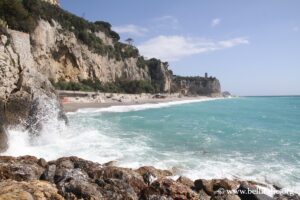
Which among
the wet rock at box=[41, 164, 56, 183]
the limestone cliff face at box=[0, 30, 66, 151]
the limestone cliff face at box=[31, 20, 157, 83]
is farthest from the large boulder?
the limestone cliff face at box=[31, 20, 157, 83]

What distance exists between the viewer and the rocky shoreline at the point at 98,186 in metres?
6.39

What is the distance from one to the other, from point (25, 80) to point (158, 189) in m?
12.7

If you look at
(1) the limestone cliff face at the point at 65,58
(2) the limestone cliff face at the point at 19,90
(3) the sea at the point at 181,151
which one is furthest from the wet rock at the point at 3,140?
(1) the limestone cliff face at the point at 65,58

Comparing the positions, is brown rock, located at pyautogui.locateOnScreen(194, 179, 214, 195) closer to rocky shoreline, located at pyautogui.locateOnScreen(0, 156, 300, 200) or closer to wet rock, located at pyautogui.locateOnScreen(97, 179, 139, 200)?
rocky shoreline, located at pyautogui.locateOnScreen(0, 156, 300, 200)

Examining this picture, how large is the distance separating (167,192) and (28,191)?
3.00 metres

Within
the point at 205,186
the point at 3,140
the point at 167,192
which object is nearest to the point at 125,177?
the point at 167,192

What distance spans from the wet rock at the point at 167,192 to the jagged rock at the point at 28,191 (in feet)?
6.79

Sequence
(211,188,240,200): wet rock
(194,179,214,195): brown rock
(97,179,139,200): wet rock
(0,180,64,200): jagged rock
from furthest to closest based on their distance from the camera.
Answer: (194,179,214,195): brown rock, (211,188,240,200): wet rock, (97,179,139,200): wet rock, (0,180,64,200): jagged rock

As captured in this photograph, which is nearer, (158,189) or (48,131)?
(158,189)

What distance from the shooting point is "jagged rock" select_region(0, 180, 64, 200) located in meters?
5.63

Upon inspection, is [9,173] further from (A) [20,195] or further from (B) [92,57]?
(B) [92,57]

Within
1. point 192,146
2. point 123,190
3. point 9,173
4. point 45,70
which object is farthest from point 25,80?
point 45,70

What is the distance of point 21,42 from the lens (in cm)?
1984

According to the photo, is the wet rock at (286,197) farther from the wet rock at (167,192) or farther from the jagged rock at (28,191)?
the jagged rock at (28,191)
